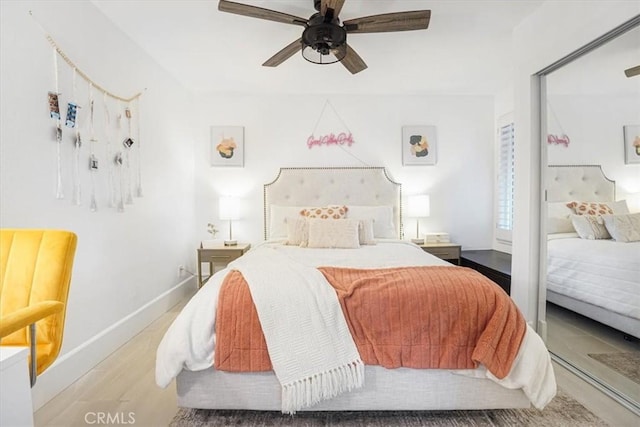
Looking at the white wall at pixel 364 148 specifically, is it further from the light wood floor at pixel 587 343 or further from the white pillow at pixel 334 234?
the light wood floor at pixel 587 343

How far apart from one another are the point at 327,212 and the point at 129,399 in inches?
93.2

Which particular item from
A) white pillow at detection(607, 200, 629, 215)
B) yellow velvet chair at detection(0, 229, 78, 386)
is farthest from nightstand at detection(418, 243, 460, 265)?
yellow velvet chair at detection(0, 229, 78, 386)

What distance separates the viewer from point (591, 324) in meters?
2.16

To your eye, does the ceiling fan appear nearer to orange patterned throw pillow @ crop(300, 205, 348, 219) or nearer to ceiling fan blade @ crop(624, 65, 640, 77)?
ceiling fan blade @ crop(624, 65, 640, 77)

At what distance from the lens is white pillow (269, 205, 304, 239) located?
370 centimetres

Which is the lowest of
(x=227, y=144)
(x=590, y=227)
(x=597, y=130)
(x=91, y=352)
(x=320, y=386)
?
(x=91, y=352)

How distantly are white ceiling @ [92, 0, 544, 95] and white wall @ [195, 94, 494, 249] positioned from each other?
0.20 meters

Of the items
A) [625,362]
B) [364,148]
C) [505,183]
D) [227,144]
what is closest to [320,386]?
[625,362]

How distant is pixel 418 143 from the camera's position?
13.3 feet

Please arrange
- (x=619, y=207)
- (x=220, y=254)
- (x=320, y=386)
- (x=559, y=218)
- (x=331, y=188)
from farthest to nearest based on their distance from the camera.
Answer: (x=331, y=188) → (x=220, y=254) → (x=559, y=218) → (x=619, y=207) → (x=320, y=386)

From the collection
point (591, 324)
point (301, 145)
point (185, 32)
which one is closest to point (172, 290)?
point (301, 145)

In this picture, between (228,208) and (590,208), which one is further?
(228,208)

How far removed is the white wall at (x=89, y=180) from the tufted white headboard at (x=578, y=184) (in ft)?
10.7

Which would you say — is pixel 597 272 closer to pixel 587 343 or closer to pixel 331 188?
pixel 587 343
